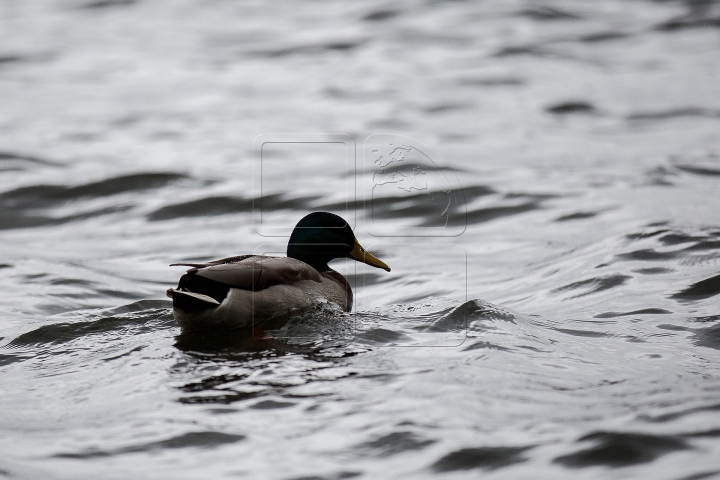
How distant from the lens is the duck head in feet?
24.6

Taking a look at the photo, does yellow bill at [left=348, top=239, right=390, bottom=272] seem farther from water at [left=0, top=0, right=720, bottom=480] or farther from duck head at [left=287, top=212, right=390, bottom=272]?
water at [left=0, top=0, right=720, bottom=480]

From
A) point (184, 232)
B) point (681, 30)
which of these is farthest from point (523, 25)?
point (184, 232)

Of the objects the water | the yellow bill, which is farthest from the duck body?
the yellow bill

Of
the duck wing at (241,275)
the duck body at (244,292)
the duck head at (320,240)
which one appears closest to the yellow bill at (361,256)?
the duck head at (320,240)

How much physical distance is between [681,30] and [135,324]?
1568 centimetres

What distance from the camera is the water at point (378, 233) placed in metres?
5.00

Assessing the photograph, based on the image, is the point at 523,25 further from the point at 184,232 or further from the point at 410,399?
the point at 410,399

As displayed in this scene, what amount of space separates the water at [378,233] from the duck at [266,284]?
5.8 inches

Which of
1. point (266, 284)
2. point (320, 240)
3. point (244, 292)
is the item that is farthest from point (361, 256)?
point (244, 292)

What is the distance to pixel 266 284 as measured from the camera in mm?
6648

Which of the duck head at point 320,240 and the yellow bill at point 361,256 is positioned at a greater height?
the duck head at point 320,240

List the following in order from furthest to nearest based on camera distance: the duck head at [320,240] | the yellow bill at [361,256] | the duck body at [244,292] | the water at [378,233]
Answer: the yellow bill at [361,256] → the duck head at [320,240] → the duck body at [244,292] → the water at [378,233]

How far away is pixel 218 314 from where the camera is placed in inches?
252

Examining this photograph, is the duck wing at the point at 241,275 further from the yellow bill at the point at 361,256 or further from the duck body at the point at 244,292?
the yellow bill at the point at 361,256
